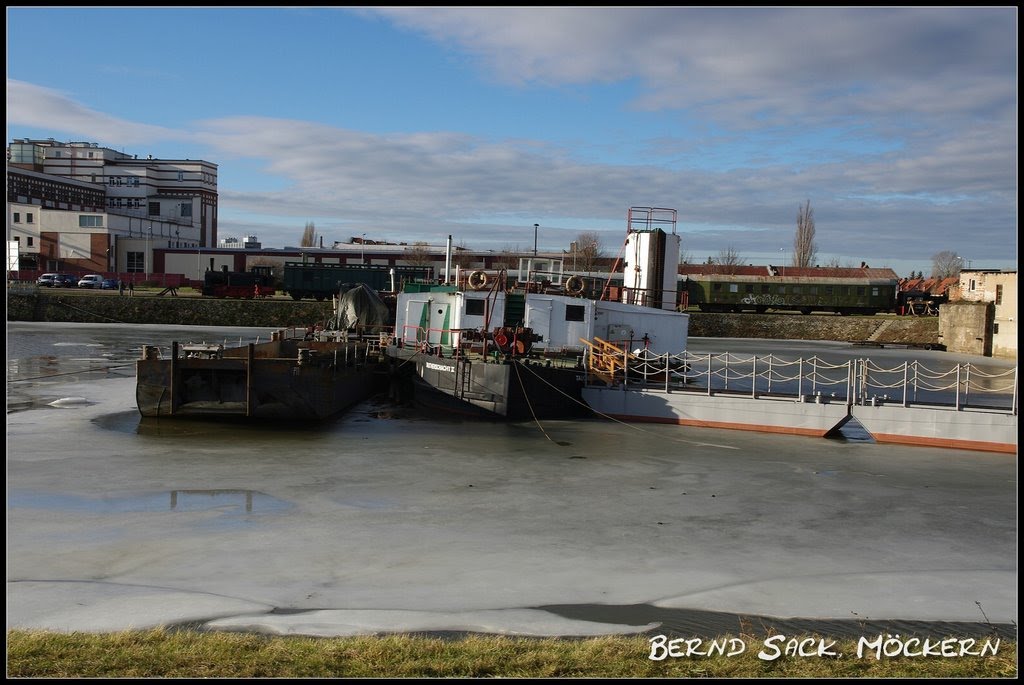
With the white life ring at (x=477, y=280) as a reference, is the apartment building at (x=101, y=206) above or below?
above

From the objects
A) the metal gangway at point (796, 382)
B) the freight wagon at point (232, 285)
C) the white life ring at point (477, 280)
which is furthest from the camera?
the freight wagon at point (232, 285)

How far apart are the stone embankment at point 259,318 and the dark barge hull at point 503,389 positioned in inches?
1379

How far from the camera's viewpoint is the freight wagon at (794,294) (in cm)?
6456

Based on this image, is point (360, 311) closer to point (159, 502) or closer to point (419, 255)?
point (159, 502)

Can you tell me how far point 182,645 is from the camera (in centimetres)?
655

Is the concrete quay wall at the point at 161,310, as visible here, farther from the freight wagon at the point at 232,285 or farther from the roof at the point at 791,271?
the roof at the point at 791,271

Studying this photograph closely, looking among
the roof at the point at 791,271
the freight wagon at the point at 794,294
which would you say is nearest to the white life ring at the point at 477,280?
the freight wagon at the point at 794,294

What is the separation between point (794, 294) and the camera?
64.9 meters

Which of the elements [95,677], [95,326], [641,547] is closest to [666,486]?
[641,547]

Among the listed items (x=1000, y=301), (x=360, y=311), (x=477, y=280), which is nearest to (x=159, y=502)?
(x=477, y=280)

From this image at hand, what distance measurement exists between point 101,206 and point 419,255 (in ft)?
127

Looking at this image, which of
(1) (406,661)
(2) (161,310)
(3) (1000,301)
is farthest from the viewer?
(2) (161,310)

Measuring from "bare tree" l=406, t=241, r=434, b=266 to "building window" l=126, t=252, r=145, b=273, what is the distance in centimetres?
2513

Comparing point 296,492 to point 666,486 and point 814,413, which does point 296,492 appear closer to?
point 666,486
